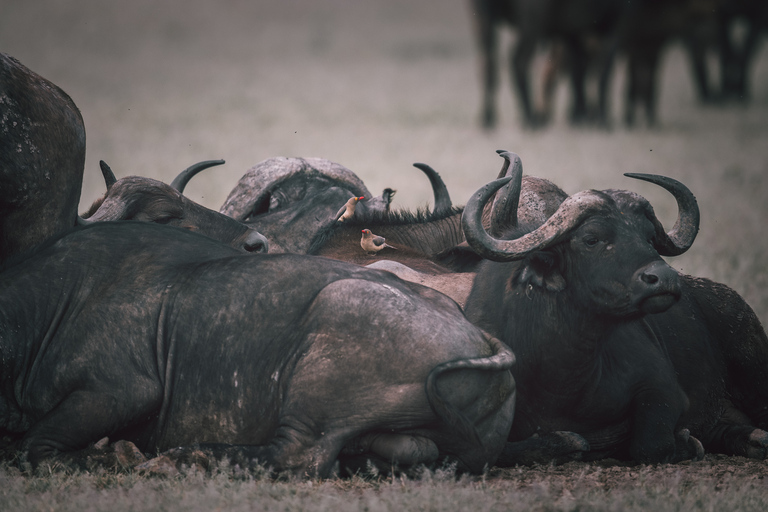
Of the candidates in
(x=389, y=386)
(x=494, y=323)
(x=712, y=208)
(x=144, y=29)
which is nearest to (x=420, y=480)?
(x=389, y=386)

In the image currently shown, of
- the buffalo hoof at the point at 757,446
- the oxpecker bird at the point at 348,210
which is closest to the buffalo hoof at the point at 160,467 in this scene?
the buffalo hoof at the point at 757,446

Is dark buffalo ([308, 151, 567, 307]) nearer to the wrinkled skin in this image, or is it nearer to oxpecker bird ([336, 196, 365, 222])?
oxpecker bird ([336, 196, 365, 222])

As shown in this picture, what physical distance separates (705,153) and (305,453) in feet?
55.5

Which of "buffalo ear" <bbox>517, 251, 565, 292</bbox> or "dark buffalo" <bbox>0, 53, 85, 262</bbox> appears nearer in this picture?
"dark buffalo" <bbox>0, 53, 85, 262</bbox>

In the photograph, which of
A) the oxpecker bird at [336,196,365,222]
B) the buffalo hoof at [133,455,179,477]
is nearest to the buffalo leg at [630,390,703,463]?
the buffalo hoof at [133,455,179,477]

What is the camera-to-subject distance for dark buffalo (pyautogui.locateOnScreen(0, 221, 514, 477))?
3873 mm

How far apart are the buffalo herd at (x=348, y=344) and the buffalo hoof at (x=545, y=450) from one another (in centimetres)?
1

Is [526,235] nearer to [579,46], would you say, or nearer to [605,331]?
[605,331]

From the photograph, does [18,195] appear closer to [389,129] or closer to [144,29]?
[389,129]

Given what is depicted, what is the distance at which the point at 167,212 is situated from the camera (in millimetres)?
6164

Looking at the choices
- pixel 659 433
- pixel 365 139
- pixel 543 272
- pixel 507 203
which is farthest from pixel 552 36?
pixel 659 433

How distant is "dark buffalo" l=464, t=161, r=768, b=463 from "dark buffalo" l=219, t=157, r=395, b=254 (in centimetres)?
226

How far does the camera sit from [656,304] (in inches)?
171

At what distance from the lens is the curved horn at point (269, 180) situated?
7.79 meters
